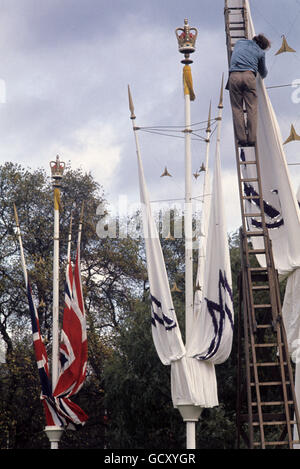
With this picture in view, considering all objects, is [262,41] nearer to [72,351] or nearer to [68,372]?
[72,351]

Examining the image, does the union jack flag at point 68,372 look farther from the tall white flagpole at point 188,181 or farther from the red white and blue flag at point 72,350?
the tall white flagpole at point 188,181

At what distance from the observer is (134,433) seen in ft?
61.2

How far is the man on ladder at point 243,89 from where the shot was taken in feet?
34.5

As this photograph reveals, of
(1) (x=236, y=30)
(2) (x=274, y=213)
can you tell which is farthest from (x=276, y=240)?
(1) (x=236, y=30)

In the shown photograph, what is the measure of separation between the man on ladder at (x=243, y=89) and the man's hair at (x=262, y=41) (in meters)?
0.25

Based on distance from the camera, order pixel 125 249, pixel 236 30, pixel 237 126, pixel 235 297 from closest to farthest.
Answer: pixel 237 126 → pixel 236 30 → pixel 235 297 → pixel 125 249

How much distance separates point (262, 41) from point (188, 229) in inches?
114

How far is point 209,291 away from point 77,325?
205 inches

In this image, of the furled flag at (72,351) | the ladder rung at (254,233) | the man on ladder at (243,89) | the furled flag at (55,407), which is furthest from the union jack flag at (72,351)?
the man on ladder at (243,89)

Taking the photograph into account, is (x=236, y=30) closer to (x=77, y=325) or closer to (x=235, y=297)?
(x=77, y=325)

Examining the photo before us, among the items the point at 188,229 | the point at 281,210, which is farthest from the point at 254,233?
the point at 188,229

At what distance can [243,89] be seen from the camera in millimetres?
10578
